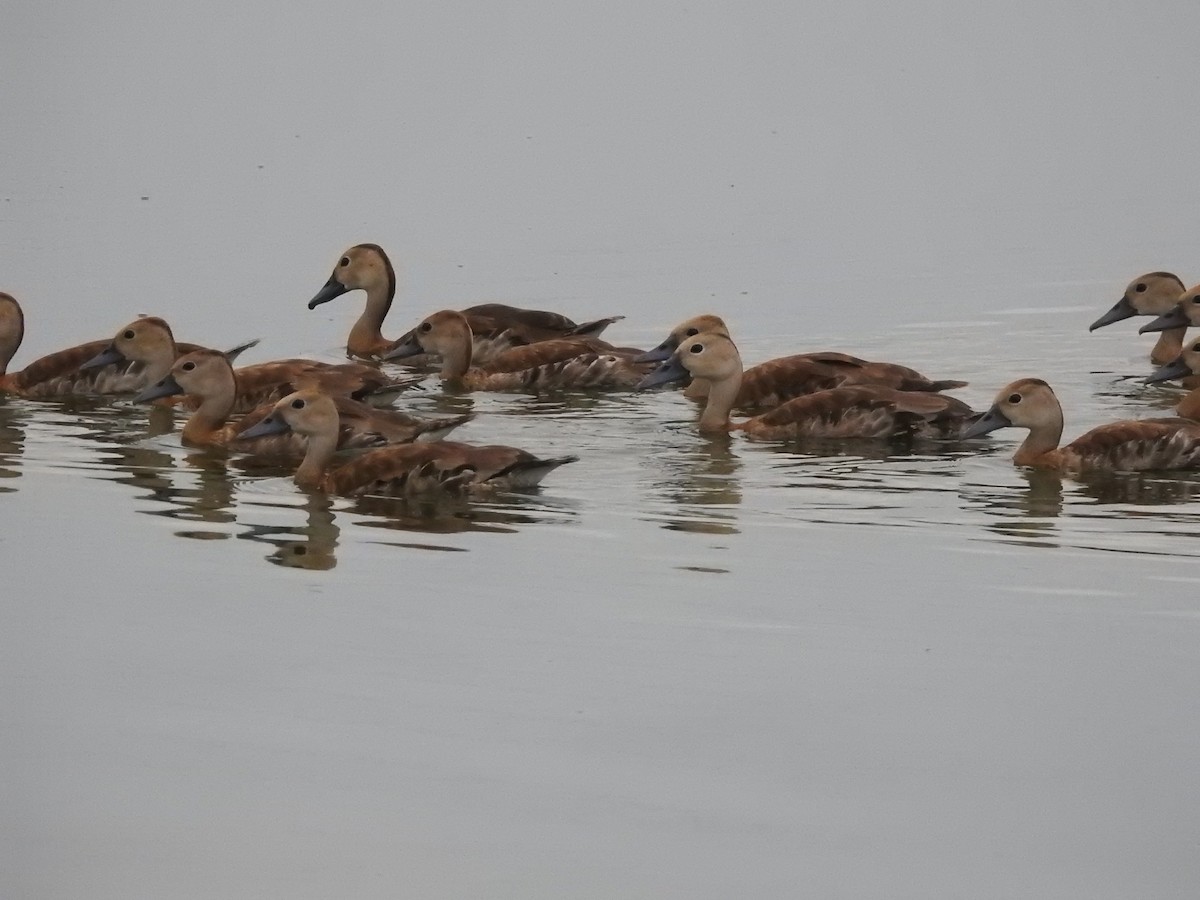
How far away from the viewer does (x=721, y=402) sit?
14.0m

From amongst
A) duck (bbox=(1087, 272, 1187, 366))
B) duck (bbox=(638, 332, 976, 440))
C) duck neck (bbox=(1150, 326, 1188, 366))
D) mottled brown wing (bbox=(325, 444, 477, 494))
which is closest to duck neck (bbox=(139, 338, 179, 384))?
mottled brown wing (bbox=(325, 444, 477, 494))

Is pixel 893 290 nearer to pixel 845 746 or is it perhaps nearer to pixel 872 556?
pixel 872 556

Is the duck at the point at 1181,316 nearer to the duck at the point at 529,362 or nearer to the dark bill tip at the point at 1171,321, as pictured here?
the dark bill tip at the point at 1171,321

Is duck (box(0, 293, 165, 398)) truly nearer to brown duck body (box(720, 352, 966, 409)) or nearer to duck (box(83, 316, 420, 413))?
duck (box(83, 316, 420, 413))

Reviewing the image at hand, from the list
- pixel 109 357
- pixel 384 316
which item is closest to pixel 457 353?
pixel 384 316

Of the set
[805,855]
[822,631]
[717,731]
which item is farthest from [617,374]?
[805,855]

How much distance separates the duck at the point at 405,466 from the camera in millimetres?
11547

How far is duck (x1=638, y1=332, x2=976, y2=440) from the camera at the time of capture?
1330 centimetres

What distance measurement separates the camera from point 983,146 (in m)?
25.2

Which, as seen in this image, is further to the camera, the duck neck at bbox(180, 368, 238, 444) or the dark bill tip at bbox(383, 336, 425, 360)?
the dark bill tip at bbox(383, 336, 425, 360)

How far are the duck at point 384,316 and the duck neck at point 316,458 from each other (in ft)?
13.1

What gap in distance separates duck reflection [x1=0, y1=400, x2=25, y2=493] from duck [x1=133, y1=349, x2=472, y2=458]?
728 millimetres

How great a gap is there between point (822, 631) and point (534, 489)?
307 cm

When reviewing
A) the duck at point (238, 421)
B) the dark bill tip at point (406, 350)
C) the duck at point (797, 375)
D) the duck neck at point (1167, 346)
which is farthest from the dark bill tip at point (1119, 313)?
the duck at point (238, 421)
